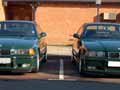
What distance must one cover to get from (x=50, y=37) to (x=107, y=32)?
54.9ft

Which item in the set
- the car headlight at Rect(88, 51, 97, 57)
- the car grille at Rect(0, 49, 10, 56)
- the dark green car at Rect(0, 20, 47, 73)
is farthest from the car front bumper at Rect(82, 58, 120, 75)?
the car grille at Rect(0, 49, 10, 56)

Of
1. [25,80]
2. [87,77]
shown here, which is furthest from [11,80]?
[87,77]

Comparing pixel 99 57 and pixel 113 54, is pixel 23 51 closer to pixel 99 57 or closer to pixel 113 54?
pixel 99 57

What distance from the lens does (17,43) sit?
42.5 feet

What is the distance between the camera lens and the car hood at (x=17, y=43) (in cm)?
1275

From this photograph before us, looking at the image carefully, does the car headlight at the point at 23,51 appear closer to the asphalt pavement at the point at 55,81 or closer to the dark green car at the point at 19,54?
the dark green car at the point at 19,54

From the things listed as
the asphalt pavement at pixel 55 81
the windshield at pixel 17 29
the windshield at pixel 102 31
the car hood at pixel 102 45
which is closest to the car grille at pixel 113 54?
the car hood at pixel 102 45

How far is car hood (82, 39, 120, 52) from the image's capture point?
12592 millimetres

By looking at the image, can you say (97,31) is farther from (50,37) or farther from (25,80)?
(50,37)

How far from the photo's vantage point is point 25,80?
11.7 metres

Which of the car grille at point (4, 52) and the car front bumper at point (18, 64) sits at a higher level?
the car grille at point (4, 52)

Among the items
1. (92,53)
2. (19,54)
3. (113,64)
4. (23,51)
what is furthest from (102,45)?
(19,54)

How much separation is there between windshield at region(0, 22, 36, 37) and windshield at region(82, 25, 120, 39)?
5.42 feet

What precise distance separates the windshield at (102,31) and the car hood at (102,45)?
73 cm
